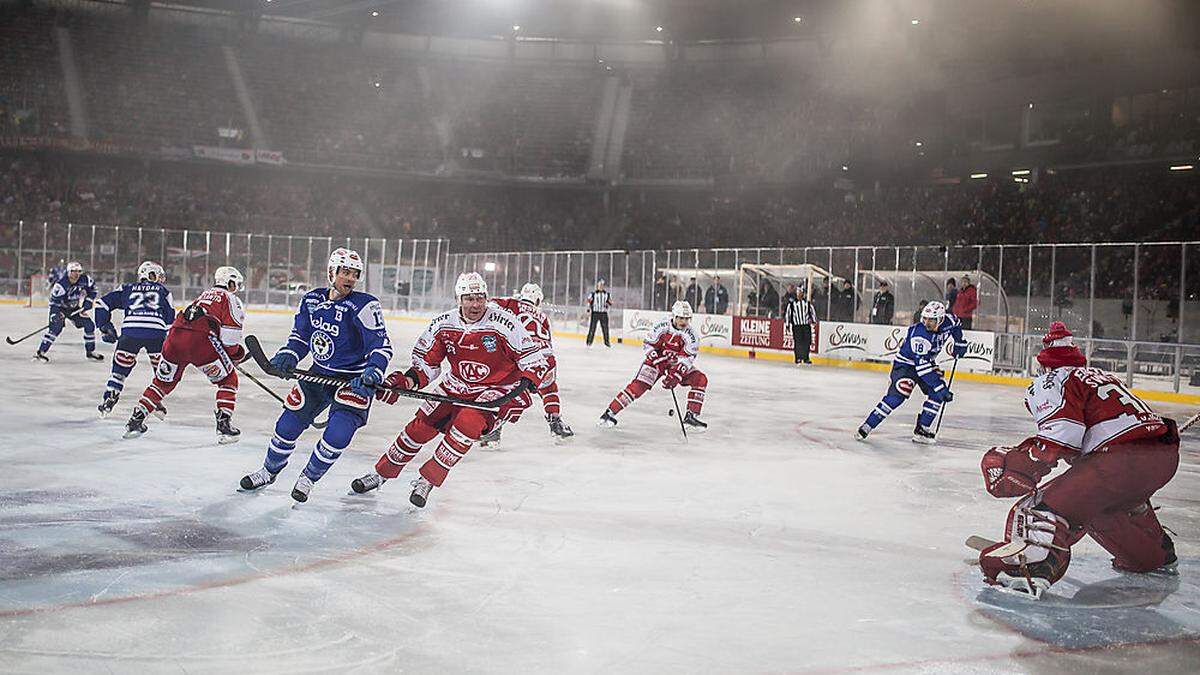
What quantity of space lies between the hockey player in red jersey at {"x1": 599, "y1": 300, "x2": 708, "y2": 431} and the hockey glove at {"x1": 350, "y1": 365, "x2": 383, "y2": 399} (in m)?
4.78

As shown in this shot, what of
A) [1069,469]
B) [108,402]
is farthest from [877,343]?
[1069,469]

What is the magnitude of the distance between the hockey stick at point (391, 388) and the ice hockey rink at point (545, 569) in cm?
63

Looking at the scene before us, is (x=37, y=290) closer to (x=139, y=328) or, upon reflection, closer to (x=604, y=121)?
(x=139, y=328)

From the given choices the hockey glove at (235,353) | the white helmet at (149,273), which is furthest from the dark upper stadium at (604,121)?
the hockey glove at (235,353)

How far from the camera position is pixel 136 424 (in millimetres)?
8625

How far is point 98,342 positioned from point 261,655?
1680 cm

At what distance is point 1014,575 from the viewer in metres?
4.68

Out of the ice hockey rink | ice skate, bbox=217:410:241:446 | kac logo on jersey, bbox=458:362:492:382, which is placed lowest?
the ice hockey rink

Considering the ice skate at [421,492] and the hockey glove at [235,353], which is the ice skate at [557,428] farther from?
the ice skate at [421,492]

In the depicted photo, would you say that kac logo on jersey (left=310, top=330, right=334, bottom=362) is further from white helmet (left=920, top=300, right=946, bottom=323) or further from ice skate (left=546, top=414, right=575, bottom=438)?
white helmet (left=920, top=300, right=946, bottom=323)

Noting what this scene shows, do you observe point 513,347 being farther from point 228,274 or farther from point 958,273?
point 958,273

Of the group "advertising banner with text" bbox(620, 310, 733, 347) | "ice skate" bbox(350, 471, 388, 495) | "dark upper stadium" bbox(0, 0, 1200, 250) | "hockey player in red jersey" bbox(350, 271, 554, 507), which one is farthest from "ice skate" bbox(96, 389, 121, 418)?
"dark upper stadium" bbox(0, 0, 1200, 250)

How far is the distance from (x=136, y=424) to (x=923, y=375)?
7.10 metres

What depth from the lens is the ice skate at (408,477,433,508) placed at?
6.14 metres
